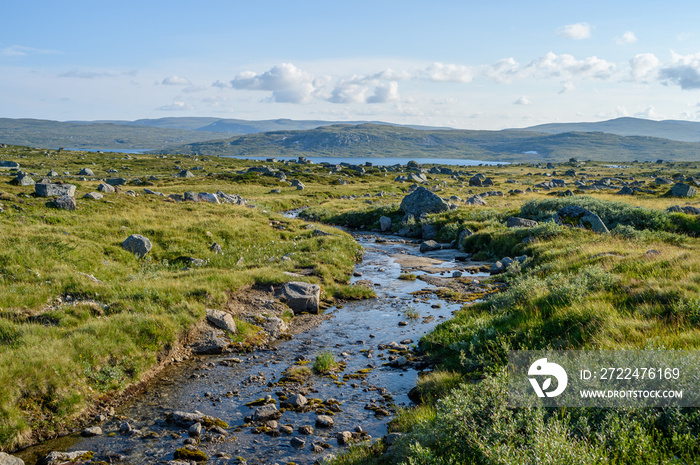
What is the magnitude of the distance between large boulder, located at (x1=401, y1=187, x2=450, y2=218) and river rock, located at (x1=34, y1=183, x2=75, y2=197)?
96.7 ft

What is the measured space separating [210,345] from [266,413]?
187 inches

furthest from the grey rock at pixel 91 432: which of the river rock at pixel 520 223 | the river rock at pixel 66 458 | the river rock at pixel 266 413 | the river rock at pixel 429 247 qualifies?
the river rock at pixel 520 223

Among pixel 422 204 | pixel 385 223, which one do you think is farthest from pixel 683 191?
pixel 385 223

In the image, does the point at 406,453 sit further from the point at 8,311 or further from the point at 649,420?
the point at 8,311

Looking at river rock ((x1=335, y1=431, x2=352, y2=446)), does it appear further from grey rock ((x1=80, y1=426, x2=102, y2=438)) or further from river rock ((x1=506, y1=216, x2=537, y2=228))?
river rock ((x1=506, y1=216, x2=537, y2=228))

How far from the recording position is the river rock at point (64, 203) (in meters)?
26.8

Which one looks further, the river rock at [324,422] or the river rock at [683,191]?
the river rock at [683,191]

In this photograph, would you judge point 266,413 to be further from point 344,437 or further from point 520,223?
point 520,223

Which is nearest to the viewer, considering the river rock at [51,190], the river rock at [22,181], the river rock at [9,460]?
the river rock at [9,460]

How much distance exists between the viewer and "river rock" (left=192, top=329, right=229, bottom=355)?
1365cm

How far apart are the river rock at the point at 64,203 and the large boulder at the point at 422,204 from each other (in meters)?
29.0

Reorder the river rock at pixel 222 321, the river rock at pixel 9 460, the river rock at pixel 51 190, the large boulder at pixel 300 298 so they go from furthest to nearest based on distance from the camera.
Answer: the river rock at pixel 51 190
the large boulder at pixel 300 298
the river rock at pixel 222 321
the river rock at pixel 9 460

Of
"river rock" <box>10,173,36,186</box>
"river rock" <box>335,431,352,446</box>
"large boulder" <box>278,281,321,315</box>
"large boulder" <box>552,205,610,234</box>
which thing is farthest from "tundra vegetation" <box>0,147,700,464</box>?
"river rock" <box>10,173,36,186</box>

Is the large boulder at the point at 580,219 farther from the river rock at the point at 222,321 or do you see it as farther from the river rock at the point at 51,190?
the river rock at the point at 51,190
